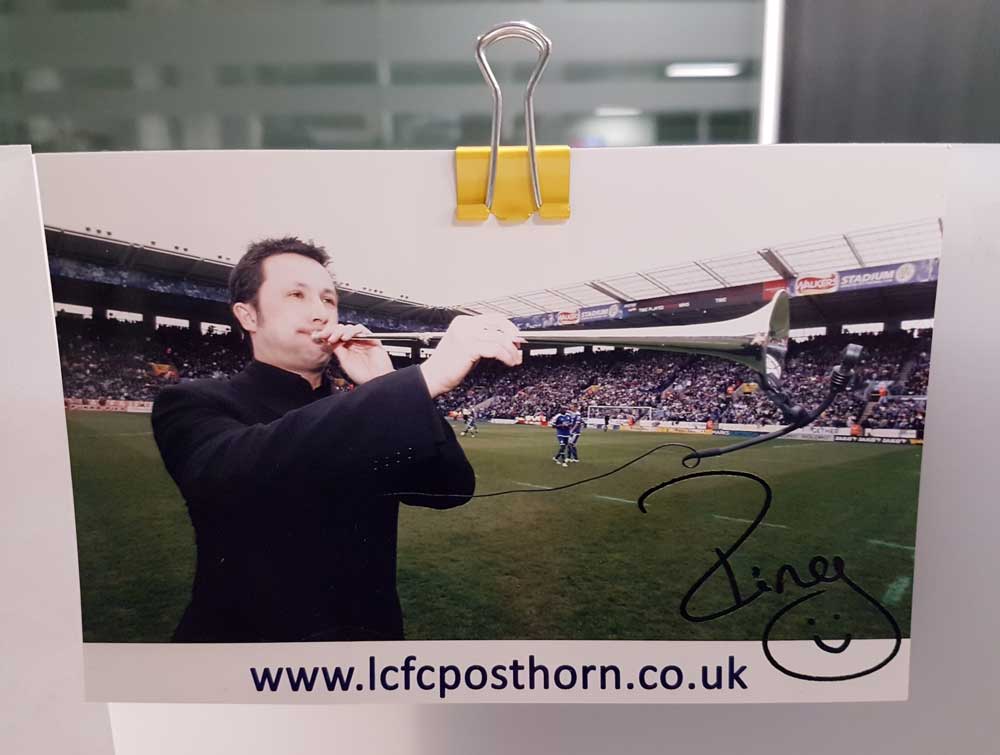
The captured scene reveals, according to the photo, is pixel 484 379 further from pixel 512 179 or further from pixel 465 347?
pixel 512 179

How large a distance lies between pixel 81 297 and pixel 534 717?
1.63 feet

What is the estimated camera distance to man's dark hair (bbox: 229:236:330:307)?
1.39ft

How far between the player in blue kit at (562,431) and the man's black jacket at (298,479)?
0.07 metres

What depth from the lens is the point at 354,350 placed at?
427 millimetres

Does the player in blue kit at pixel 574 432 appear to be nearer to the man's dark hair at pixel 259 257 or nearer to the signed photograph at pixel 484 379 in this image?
the signed photograph at pixel 484 379

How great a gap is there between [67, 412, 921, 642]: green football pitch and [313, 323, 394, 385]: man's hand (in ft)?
0.31

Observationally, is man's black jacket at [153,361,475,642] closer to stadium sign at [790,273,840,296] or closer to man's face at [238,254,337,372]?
man's face at [238,254,337,372]

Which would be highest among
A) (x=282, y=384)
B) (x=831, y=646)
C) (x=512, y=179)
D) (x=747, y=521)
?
(x=512, y=179)

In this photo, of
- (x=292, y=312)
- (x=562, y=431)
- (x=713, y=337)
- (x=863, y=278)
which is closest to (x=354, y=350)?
(x=292, y=312)

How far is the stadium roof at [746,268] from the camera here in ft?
1.38

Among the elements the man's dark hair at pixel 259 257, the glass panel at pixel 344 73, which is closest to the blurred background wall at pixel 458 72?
the glass panel at pixel 344 73

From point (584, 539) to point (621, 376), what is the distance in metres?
0.13

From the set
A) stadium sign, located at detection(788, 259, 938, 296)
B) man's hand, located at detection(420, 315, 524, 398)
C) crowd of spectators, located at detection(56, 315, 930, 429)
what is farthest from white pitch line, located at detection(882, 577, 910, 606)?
man's hand, located at detection(420, 315, 524, 398)

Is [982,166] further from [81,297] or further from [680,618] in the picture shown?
[81,297]
